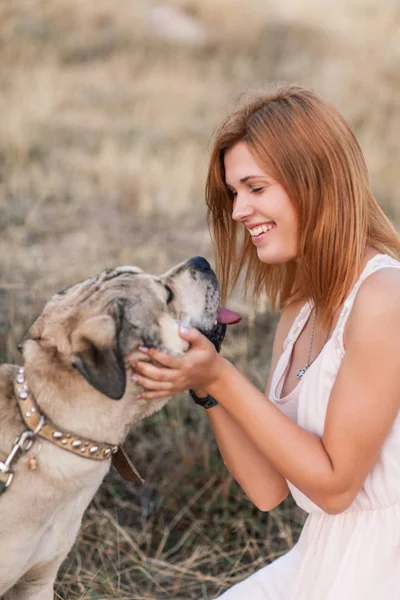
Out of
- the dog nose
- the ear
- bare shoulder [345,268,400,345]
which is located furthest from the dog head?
bare shoulder [345,268,400,345]

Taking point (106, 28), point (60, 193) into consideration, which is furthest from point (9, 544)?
point (106, 28)

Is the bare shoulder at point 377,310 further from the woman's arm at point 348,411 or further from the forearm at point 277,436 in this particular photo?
the forearm at point 277,436

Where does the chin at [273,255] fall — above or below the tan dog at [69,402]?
above

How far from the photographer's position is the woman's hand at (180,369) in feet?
7.31

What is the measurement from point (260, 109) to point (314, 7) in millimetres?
12924

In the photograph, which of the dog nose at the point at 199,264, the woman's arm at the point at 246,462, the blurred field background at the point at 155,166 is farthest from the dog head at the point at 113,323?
the blurred field background at the point at 155,166

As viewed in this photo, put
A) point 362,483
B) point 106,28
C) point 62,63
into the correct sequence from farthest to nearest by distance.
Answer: point 106,28, point 62,63, point 362,483

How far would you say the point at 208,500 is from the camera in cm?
415

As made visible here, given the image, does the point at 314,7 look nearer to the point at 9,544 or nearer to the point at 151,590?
the point at 151,590

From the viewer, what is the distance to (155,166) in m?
8.08

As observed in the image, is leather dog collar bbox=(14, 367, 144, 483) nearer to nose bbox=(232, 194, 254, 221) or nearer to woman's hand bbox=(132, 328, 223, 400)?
woman's hand bbox=(132, 328, 223, 400)

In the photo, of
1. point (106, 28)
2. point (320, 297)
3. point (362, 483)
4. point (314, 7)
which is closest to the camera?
point (362, 483)

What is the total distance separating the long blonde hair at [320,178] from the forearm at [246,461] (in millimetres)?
541

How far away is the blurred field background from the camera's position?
3.92 m
